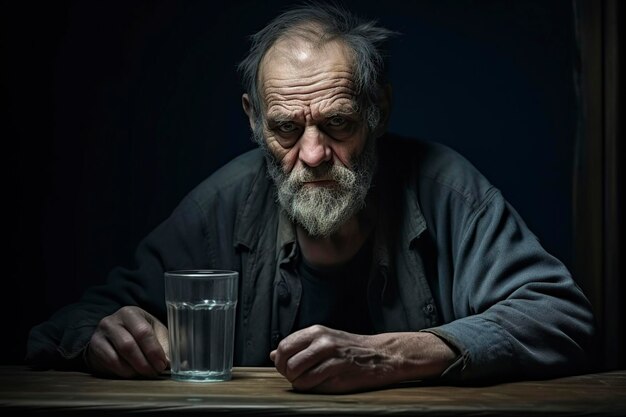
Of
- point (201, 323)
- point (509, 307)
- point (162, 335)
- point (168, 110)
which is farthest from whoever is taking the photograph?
point (168, 110)

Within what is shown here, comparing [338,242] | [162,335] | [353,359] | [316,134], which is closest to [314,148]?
[316,134]

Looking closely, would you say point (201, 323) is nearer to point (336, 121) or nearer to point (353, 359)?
point (353, 359)

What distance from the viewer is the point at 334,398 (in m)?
1.78

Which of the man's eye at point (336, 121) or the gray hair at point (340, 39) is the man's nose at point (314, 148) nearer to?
the man's eye at point (336, 121)

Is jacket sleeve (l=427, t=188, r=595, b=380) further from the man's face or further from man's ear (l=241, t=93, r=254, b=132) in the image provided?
man's ear (l=241, t=93, r=254, b=132)

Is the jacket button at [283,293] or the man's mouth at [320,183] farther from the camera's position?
the jacket button at [283,293]

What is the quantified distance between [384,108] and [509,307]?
2.23ft

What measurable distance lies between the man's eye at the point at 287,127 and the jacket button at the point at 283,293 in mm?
385

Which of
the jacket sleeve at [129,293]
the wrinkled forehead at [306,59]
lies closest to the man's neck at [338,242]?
the jacket sleeve at [129,293]

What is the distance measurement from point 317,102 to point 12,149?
106 cm

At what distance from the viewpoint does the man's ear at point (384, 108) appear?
2.54 metres

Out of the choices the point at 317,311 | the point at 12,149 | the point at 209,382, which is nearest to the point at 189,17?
the point at 12,149

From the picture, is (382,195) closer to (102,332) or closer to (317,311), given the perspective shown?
(317,311)

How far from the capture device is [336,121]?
2389 mm
